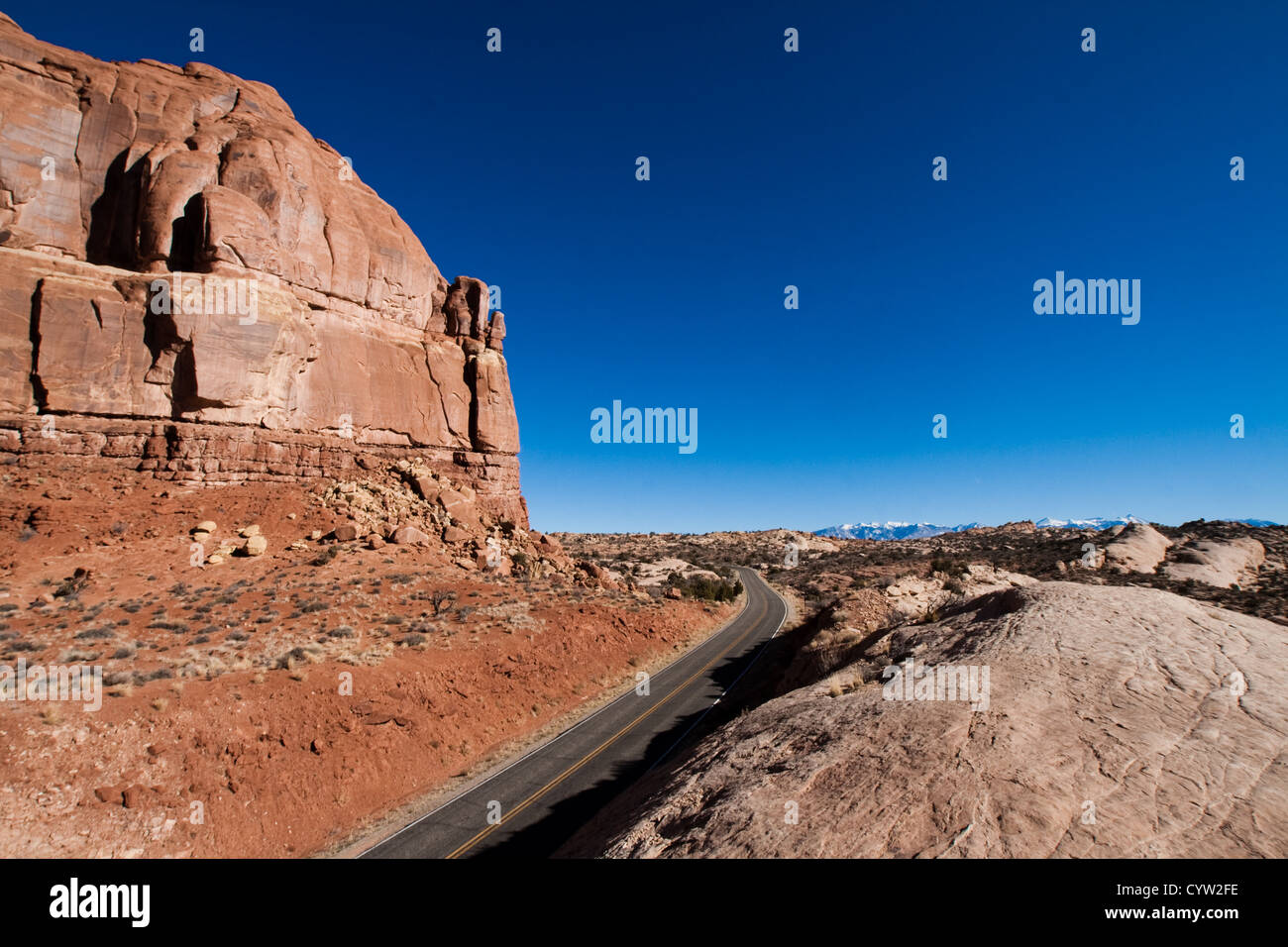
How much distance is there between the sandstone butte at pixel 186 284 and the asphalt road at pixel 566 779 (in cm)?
2717

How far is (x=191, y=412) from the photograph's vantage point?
3203 centimetres

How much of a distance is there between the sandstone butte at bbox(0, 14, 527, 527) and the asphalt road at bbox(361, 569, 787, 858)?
89.1ft

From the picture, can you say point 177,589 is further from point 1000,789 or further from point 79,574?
point 1000,789

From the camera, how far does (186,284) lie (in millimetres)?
31719

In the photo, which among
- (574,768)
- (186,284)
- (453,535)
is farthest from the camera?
(453,535)

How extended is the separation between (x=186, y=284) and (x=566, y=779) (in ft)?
117

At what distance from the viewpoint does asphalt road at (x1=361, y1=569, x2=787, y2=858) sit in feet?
46.1

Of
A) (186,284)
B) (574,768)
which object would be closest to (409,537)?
(186,284)

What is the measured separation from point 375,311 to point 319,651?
102 ft

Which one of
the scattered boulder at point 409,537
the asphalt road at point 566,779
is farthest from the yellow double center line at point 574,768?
the scattered boulder at point 409,537

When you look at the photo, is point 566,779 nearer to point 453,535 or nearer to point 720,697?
point 720,697

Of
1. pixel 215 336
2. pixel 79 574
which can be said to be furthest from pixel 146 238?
pixel 79 574

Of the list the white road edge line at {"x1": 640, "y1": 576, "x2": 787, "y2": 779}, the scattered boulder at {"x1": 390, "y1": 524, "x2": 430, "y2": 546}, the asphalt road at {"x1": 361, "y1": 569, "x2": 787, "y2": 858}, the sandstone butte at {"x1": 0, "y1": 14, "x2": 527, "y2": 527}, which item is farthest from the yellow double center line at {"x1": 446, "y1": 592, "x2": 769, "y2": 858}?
the sandstone butte at {"x1": 0, "y1": 14, "x2": 527, "y2": 527}
